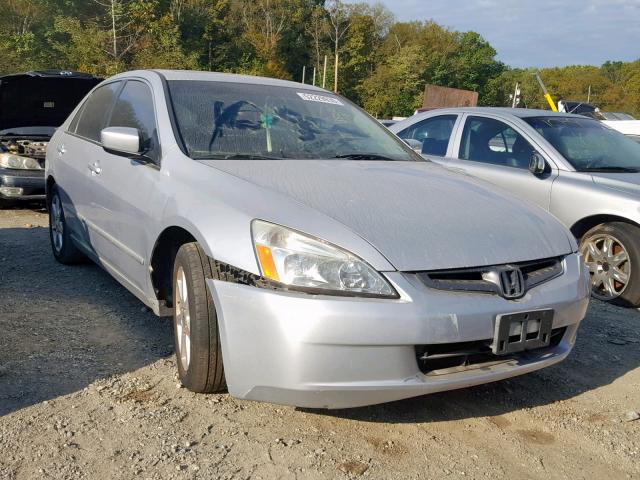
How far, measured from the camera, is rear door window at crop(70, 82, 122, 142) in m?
4.48

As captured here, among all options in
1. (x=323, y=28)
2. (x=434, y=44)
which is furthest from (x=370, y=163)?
(x=434, y=44)

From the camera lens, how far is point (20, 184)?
24.8ft

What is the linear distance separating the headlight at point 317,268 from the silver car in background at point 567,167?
2.21 metres

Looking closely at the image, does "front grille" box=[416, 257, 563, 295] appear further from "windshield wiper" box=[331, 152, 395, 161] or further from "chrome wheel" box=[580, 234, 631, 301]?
"chrome wheel" box=[580, 234, 631, 301]

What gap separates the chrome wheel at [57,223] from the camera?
5215mm

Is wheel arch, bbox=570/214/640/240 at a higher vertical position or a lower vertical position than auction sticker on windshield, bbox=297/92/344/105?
lower

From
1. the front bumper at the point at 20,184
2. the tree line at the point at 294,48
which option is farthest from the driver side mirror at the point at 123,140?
the tree line at the point at 294,48

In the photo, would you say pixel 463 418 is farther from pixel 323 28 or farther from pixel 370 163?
pixel 323 28

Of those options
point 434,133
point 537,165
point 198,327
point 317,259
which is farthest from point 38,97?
point 317,259

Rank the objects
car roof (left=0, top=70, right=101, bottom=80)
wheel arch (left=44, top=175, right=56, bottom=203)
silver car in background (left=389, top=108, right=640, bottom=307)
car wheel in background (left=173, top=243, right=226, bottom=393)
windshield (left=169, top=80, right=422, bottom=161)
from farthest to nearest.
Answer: car roof (left=0, top=70, right=101, bottom=80) < wheel arch (left=44, top=175, right=56, bottom=203) < silver car in background (left=389, top=108, right=640, bottom=307) < windshield (left=169, top=80, right=422, bottom=161) < car wheel in background (left=173, top=243, right=226, bottom=393)

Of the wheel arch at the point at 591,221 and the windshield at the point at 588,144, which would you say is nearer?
the wheel arch at the point at 591,221

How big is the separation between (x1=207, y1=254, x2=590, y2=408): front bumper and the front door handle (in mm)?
1874

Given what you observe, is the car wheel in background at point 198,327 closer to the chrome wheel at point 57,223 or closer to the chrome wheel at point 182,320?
the chrome wheel at point 182,320

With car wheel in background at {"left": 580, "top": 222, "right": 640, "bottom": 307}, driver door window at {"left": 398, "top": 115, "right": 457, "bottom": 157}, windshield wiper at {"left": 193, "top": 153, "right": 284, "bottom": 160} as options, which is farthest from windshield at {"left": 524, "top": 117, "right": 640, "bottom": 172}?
windshield wiper at {"left": 193, "top": 153, "right": 284, "bottom": 160}
